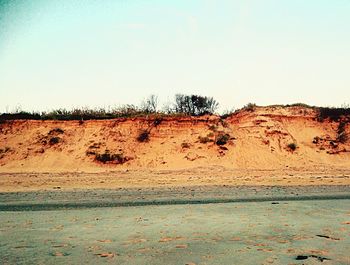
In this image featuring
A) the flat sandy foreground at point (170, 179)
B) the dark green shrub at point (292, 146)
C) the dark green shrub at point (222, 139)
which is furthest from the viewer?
the dark green shrub at point (222, 139)

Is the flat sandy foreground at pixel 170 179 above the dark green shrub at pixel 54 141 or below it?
below

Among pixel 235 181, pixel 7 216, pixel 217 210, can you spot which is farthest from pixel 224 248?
pixel 235 181

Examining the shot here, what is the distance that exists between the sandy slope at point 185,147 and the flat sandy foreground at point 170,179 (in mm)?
114

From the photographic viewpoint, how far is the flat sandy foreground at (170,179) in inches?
661

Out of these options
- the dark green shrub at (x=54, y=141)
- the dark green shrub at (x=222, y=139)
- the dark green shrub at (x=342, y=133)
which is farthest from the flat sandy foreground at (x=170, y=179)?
the dark green shrub at (x=342, y=133)

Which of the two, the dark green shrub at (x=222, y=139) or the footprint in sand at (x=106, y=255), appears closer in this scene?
the footprint in sand at (x=106, y=255)

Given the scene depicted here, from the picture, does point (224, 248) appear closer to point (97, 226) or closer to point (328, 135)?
point (97, 226)

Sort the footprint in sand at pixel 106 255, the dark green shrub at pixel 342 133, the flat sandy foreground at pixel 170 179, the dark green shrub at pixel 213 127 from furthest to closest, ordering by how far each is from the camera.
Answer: the dark green shrub at pixel 213 127 < the dark green shrub at pixel 342 133 < the flat sandy foreground at pixel 170 179 < the footprint in sand at pixel 106 255

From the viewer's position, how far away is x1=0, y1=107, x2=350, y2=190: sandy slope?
75.4 ft

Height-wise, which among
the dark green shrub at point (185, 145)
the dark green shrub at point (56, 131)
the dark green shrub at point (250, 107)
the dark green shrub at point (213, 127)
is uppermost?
the dark green shrub at point (250, 107)

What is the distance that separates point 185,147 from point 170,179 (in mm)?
8070

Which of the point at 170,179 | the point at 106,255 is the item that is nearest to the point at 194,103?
the point at 170,179

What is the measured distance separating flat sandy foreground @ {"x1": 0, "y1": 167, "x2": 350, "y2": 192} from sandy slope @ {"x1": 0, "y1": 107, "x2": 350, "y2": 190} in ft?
0.37

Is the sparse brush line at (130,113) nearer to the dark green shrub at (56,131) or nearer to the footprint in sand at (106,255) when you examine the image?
the dark green shrub at (56,131)
